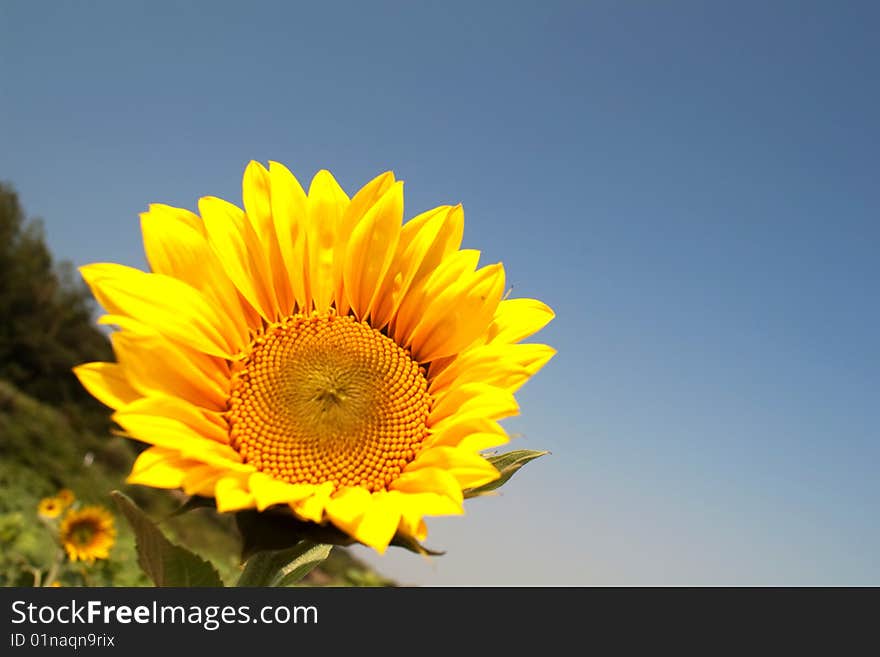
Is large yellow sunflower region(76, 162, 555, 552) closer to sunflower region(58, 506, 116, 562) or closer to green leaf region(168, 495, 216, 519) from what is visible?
green leaf region(168, 495, 216, 519)

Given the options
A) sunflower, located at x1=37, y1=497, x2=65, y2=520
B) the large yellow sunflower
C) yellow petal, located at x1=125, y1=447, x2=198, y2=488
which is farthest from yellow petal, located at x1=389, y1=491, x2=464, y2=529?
sunflower, located at x1=37, y1=497, x2=65, y2=520

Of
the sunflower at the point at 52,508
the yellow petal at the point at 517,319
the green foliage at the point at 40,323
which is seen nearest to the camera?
the yellow petal at the point at 517,319

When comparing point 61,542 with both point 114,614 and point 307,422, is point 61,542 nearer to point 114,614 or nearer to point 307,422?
point 114,614

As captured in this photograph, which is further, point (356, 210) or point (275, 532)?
point (356, 210)

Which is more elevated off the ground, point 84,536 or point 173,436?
point 84,536

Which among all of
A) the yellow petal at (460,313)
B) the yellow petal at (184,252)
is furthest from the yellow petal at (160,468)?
the yellow petal at (460,313)

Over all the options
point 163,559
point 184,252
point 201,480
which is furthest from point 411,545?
point 184,252

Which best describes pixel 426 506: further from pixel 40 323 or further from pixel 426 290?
pixel 40 323

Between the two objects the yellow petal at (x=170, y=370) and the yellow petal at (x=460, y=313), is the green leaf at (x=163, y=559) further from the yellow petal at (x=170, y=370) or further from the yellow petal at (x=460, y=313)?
the yellow petal at (x=460, y=313)
